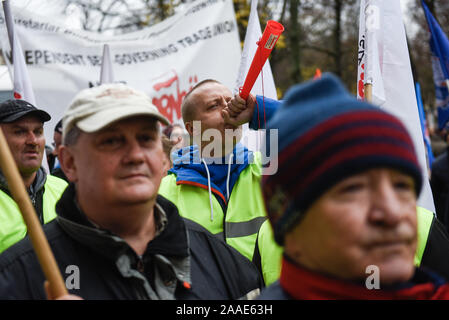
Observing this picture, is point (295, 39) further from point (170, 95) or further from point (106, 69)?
point (106, 69)

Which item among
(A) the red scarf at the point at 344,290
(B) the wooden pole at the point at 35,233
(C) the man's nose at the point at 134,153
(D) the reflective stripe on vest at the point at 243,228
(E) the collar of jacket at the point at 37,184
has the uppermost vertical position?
(C) the man's nose at the point at 134,153

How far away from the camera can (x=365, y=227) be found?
1205 millimetres

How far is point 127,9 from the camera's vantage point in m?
13.8

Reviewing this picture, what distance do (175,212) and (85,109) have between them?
488 mm

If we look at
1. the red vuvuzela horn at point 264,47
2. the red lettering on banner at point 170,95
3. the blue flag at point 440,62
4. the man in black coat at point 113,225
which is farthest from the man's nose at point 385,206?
the red lettering on banner at point 170,95

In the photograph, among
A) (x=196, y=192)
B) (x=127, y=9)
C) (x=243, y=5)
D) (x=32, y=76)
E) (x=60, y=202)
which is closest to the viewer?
(x=60, y=202)

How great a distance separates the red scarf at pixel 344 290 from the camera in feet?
4.19

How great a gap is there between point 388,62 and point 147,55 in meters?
3.28

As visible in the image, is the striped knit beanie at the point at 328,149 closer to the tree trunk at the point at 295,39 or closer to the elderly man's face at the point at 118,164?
the elderly man's face at the point at 118,164

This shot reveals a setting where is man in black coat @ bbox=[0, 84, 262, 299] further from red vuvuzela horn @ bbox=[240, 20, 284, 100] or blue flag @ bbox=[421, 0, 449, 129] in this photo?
blue flag @ bbox=[421, 0, 449, 129]

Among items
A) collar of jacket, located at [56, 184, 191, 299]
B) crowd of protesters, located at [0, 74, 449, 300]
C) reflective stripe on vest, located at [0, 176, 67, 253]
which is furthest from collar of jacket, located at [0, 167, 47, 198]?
collar of jacket, located at [56, 184, 191, 299]

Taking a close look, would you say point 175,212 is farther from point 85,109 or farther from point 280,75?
point 280,75

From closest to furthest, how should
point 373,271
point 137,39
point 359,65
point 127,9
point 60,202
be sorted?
point 373,271, point 60,202, point 359,65, point 137,39, point 127,9
